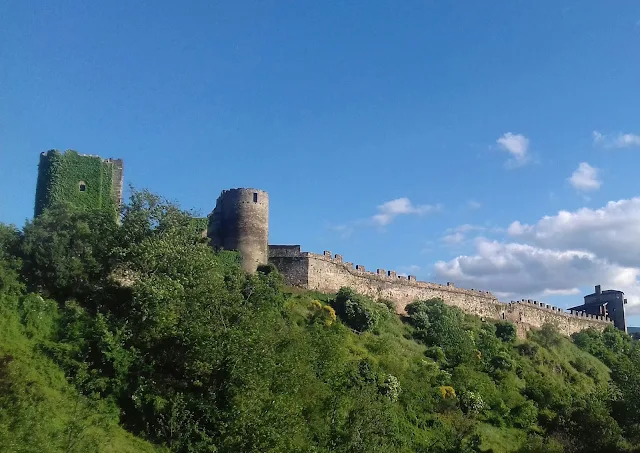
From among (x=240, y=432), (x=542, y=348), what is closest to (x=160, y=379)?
(x=240, y=432)

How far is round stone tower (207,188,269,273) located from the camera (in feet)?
134

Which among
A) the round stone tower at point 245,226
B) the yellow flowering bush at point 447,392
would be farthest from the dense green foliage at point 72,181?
the yellow flowering bush at point 447,392

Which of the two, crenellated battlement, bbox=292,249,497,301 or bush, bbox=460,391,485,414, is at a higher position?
crenellated battlement, bbox=292,249,497,301

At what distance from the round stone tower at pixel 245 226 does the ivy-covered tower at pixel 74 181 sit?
7.37 metres

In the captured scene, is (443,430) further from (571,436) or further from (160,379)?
(160,379)

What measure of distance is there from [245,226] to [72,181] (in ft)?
35.6

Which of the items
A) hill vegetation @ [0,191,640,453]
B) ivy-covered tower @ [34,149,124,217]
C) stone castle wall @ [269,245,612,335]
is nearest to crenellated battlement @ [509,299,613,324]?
stone castle wall @ [269,245,612,335]

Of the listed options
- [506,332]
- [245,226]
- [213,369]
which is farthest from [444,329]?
[213,369]

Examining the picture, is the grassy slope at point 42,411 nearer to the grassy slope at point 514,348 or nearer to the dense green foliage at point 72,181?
the dense green foliage at point 72,181

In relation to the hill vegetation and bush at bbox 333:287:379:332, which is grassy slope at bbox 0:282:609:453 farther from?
bush at bbox 333:287:379:332

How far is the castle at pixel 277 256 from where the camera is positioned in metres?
36.2

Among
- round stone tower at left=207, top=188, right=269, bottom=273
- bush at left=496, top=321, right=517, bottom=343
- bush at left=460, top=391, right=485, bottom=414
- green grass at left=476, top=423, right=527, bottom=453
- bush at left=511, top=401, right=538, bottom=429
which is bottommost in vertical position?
green grass at left=476, top=423, right=527, bottom=453

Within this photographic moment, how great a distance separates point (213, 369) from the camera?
2402cm

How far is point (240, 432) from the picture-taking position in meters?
20.0
